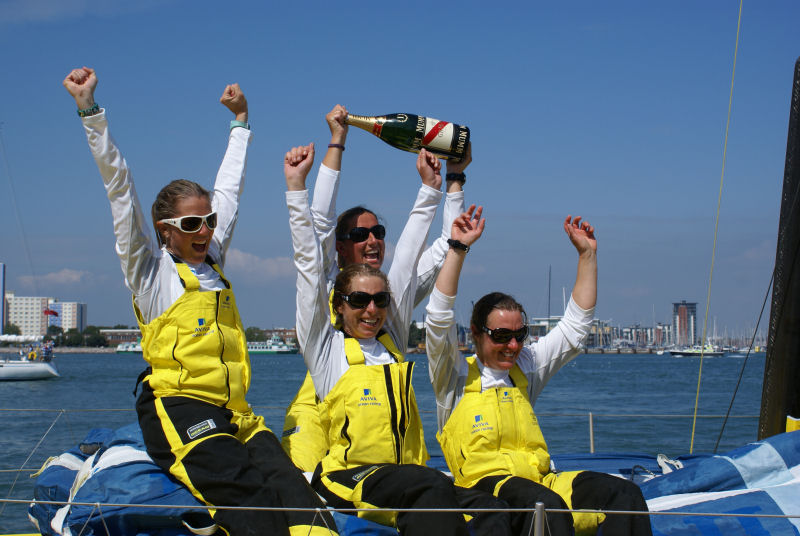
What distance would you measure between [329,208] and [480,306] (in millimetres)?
1023

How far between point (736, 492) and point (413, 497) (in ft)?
6.20

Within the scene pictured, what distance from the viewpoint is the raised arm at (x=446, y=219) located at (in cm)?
506

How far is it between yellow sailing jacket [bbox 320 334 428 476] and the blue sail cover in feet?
1.05

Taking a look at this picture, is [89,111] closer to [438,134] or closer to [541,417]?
[438,134]

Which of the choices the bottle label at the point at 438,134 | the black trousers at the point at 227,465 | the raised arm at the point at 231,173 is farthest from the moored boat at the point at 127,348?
the black trousers at the point at 227,465

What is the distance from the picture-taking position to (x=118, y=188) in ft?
12.8

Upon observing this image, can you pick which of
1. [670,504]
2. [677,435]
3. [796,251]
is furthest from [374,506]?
[677,435]

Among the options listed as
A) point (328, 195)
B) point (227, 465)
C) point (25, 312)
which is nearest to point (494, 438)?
point (227, 465)

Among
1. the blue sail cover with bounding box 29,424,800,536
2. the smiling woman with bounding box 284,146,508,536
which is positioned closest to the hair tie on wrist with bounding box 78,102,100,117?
the smiling woman with bounding box 284,146,508,536

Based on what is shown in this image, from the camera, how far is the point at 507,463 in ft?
12.9

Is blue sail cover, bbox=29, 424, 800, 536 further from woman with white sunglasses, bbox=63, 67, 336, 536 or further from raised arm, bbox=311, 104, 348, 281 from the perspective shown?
raised arm, bbox=311, 104, 348, 281

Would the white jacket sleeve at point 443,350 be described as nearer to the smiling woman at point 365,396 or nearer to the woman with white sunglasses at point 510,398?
the woman with white sunglasses at point 510,398

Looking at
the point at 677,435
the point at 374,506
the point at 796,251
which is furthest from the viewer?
the point at 677,435

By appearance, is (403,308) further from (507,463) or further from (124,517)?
(124,517)
